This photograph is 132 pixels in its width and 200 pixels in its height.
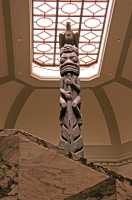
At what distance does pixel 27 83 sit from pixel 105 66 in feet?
7.82

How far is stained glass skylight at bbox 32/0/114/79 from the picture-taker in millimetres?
11273

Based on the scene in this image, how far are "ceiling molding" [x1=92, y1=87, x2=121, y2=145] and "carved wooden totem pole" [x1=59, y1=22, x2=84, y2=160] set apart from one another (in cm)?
757

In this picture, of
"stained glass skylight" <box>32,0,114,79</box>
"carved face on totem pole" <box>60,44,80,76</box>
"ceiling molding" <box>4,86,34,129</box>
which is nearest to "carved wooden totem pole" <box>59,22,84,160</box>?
"carved face on totem pole" <box>60,44,80,76</box>

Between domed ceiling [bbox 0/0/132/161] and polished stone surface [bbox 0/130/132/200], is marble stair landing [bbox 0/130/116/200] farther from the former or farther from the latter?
domed ceiling [bbox 0/0/132/161]

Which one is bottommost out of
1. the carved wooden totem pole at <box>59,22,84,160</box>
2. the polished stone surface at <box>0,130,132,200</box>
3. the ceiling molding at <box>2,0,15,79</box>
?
the ceiling molding at <box>2,0,15,79</box>

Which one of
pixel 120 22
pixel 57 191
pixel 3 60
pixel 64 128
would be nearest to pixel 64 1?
pixel 120 22

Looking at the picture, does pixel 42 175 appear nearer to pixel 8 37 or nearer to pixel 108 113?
pixel 8 37

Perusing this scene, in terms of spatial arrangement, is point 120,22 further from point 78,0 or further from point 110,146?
point 110,146

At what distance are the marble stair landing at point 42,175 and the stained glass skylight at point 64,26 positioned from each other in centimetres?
803

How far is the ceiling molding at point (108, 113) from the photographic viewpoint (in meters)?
14.2

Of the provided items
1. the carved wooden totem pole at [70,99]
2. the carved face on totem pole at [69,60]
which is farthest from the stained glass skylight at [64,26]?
the carved face on totem pole at [69,60]

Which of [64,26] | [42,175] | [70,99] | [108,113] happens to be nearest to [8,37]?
[64,26]

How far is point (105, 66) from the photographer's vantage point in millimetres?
12961

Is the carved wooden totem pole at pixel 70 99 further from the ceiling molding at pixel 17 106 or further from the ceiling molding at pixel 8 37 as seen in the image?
the ceiling molding at pixel 17 106
